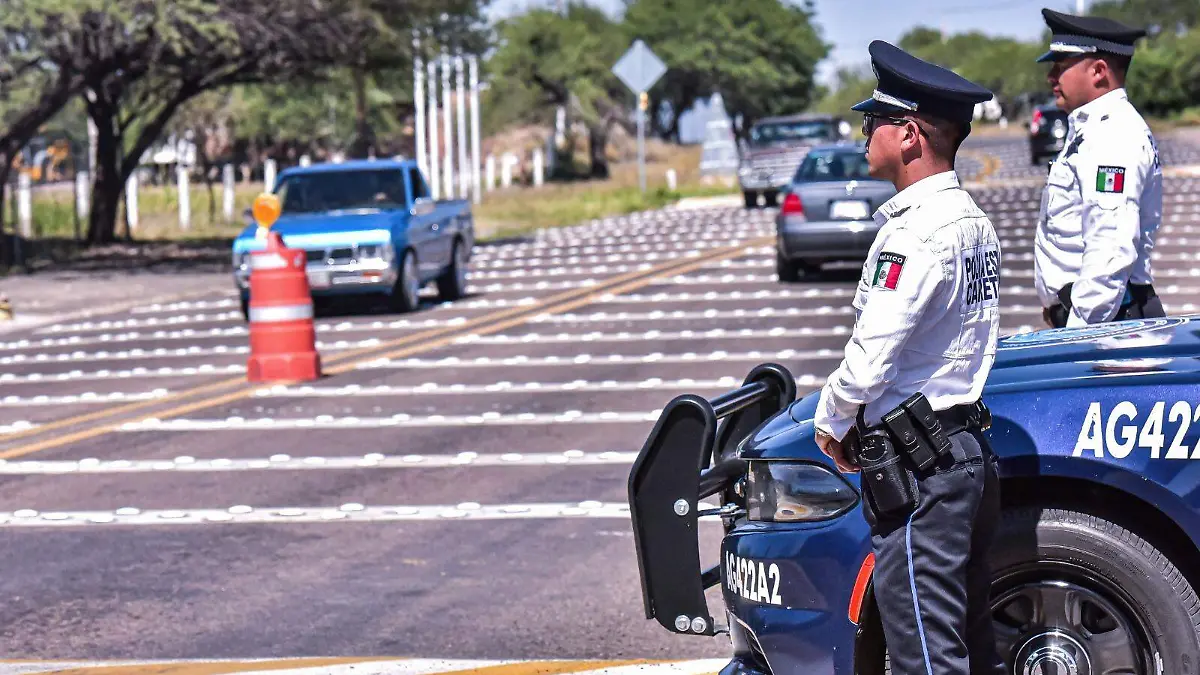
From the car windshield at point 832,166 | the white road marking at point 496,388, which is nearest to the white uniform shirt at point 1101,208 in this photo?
the white road marking at point 496,388

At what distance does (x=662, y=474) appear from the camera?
502 cm

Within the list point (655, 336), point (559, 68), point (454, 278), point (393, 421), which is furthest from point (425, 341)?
point (559, 68)

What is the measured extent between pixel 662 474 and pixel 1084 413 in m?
1.21

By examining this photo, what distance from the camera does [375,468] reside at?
33.4 feet

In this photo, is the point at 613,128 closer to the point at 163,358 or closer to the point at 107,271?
the point at 107,271

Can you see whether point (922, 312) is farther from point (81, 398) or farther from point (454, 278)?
point (454, 278)

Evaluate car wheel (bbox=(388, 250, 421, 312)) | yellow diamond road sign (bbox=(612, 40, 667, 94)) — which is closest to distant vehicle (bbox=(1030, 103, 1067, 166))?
yellow diamond road sign (bbox=(612, 40, 667, 94))

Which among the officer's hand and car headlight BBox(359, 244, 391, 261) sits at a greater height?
the officer's hand

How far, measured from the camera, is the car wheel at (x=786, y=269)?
20.8 m

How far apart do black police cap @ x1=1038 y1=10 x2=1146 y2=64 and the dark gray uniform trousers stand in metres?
2.78

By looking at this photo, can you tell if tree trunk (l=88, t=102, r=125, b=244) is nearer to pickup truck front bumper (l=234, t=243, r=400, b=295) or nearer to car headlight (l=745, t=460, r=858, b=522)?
pickup truck front bumper (l=234, t=243, r=400, b=295)

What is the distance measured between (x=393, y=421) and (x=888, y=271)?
8.20 meters

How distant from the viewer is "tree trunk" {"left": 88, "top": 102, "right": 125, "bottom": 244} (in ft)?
101

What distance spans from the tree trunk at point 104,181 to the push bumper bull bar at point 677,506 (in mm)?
26816
